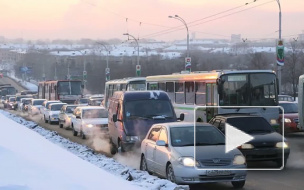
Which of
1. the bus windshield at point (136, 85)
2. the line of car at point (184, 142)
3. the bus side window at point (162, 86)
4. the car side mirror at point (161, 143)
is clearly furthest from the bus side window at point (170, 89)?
the car side mirror at point (161, 143)

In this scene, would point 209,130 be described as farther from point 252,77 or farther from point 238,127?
point 252,77

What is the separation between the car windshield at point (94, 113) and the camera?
24328mm

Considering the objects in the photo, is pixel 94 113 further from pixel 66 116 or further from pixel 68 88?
pixel 68 88

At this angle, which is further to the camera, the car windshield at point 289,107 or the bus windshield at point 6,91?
the bus windshield at point 6,91

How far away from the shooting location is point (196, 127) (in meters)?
11.3

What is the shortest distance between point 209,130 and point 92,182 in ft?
14.8

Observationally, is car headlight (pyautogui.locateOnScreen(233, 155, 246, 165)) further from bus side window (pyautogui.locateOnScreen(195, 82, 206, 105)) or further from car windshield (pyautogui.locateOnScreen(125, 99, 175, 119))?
bus side window (pyautogui.locateOnScreen(195, 82, 206, 105))

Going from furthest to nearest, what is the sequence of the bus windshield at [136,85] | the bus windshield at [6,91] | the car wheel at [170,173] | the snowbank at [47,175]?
the bus windshield at [6,91] → the bus windshield at [136,85] → the car wheel at [170,173] → the snowbank at [47,175]

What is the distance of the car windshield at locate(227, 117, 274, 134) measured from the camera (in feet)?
44.7

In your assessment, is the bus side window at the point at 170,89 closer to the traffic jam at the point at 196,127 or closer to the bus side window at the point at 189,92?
the traffic jam at the point at 196,127

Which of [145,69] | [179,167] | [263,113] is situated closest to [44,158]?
[179,167]

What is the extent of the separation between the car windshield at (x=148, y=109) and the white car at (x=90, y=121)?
7120mm

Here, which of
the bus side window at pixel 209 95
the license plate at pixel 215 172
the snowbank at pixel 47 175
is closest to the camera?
the snowbank at pixel 47 175

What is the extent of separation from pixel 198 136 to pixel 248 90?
30.4 ft
